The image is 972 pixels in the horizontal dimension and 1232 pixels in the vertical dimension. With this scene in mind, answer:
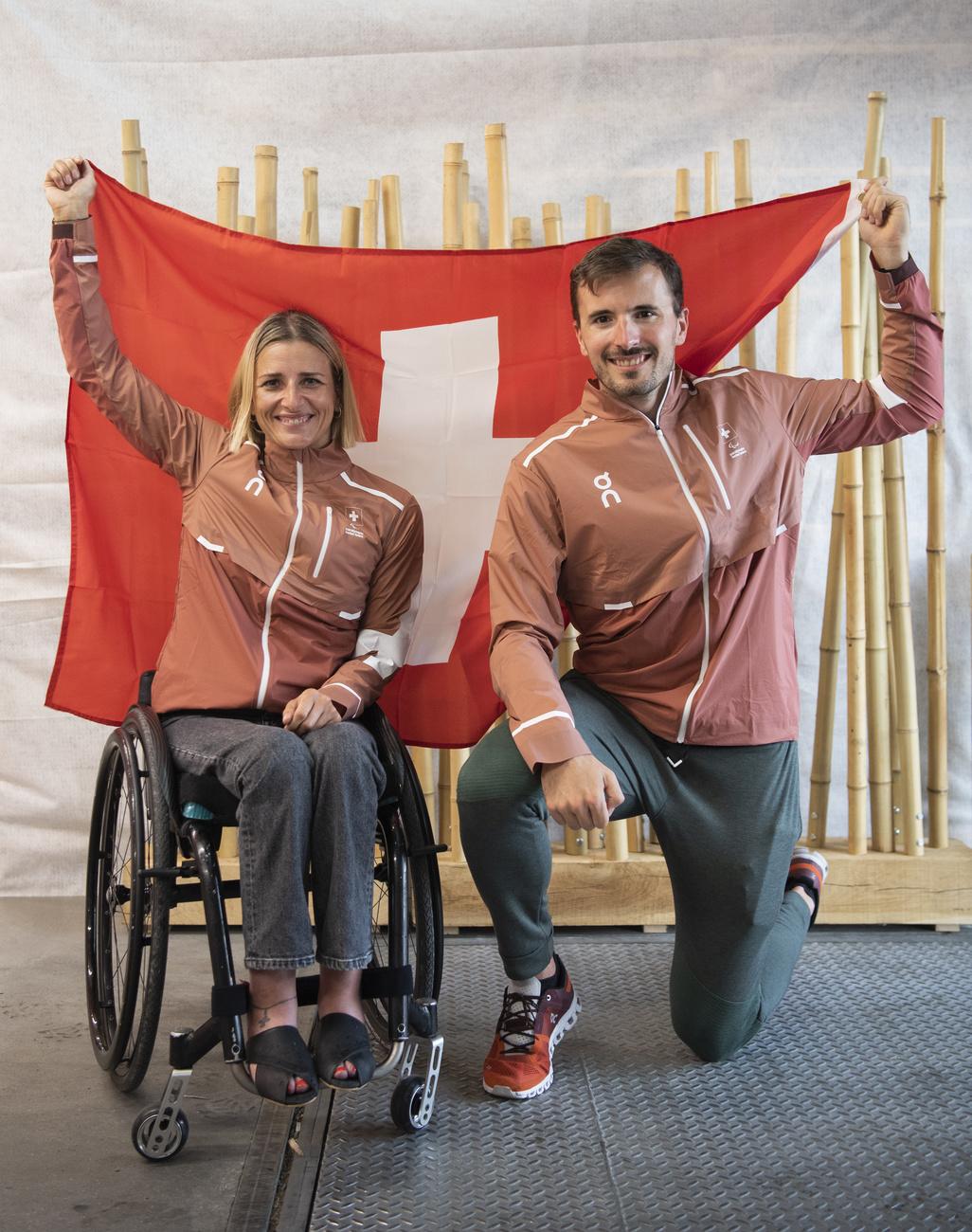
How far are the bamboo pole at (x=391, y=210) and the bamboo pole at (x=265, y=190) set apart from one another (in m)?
0.27

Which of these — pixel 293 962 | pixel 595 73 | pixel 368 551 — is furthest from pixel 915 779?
pixel 595 73

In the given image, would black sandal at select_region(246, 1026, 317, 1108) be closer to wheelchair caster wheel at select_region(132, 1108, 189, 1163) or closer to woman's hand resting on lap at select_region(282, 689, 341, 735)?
wheelchair caster wheel at select_region(132, 1108, 189, 1163)

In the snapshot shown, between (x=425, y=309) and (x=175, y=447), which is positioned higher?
(x=425, y=309)

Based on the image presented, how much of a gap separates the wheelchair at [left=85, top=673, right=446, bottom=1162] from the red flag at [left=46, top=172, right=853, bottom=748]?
1.19ft

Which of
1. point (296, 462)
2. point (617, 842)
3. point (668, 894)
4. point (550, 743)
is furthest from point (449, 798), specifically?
point (550, 743)

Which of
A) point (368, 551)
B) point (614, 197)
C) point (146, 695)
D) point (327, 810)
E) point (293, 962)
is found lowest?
point (293, 962)

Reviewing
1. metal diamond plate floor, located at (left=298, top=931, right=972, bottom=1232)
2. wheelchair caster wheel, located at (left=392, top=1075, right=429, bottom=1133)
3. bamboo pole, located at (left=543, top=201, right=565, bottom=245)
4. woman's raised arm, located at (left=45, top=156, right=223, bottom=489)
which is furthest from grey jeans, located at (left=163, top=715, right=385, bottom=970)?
bamboo pole, located at (left=543, top=201, right=565, bottom=245)

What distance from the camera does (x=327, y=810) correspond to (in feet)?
5.80

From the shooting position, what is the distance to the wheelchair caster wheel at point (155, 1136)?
1.73 metres

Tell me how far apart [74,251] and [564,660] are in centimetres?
134

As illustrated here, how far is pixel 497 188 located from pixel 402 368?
57cm

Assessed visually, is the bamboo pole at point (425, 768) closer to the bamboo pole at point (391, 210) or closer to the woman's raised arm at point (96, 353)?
the woman's raised arm at point (96, 353)

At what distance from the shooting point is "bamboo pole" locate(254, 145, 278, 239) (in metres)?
2.55

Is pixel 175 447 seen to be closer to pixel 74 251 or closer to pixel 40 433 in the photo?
pixel 74 251
